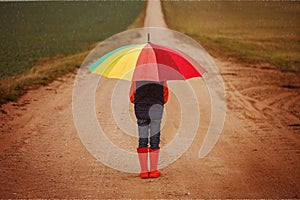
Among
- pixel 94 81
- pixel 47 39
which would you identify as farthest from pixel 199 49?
pixel 47 39

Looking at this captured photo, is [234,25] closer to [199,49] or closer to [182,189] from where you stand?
[199,49]

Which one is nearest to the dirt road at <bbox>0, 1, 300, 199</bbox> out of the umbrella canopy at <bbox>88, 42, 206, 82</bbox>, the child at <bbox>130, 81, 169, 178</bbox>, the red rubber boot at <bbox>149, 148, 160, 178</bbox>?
the red rubber boot at <bbox>149, 148, 160, 178</bbox>

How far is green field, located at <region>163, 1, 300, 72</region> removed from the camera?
53.6 ft

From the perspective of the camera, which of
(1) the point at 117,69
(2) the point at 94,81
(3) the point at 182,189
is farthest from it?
(2) the point at 94,81

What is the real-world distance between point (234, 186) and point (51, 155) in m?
3.17

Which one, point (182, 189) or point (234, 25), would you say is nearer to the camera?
point (182, 189)

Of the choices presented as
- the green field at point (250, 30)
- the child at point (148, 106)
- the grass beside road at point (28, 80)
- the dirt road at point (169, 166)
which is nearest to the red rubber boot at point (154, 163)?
the child at point (148, 106)

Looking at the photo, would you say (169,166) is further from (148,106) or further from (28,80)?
(28,80)

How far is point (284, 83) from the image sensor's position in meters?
11.1

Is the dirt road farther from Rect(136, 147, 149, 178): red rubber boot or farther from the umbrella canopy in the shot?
the umbrella canopy

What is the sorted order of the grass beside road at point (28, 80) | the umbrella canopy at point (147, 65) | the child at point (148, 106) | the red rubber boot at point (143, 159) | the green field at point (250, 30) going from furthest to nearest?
the green field at point (250, 30), the grass beside road at point (28, 80), the red rubber boot at point (143, 159), the child at point (148, 106), the umbrella canopy at point (147, 65)

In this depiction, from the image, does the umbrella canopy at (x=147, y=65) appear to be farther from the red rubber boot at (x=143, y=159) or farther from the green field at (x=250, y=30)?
the green field at (x=250, y=30)

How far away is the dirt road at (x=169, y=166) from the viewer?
4.56 m

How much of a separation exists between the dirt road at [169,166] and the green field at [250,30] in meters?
6.68
